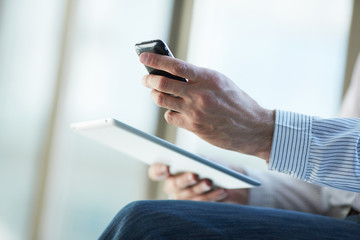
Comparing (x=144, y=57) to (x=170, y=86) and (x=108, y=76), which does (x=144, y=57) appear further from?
(x=108, y=76)

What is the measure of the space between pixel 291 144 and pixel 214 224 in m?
0.22

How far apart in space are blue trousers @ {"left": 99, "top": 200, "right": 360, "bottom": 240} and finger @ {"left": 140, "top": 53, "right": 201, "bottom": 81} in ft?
0.73

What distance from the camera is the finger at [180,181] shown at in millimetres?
1017

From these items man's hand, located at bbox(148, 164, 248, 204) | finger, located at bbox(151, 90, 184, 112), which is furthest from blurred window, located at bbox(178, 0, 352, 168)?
finger, located at bbox(151, 90, 184, 112)

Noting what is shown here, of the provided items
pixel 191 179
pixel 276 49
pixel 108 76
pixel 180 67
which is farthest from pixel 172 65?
pixel 276 49

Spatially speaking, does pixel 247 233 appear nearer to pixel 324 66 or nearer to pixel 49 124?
pixel 49 124

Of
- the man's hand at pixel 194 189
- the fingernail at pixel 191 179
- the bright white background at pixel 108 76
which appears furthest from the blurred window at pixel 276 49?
the fingernail at pixel 191 179

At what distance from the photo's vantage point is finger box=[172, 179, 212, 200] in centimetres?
102

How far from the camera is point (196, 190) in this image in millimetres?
1058

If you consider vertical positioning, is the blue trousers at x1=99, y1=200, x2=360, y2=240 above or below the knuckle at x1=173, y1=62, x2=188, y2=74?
below

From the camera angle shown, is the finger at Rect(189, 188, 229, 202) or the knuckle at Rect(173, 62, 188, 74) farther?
the finger at Rect(189, 188, 229, 202)

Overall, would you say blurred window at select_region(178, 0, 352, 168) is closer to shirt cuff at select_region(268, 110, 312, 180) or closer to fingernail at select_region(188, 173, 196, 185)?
fingernail at select_region(188, 173, 196, 185)

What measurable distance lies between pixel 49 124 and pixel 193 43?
108 cm

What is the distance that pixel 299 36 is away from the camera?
9.36ft
